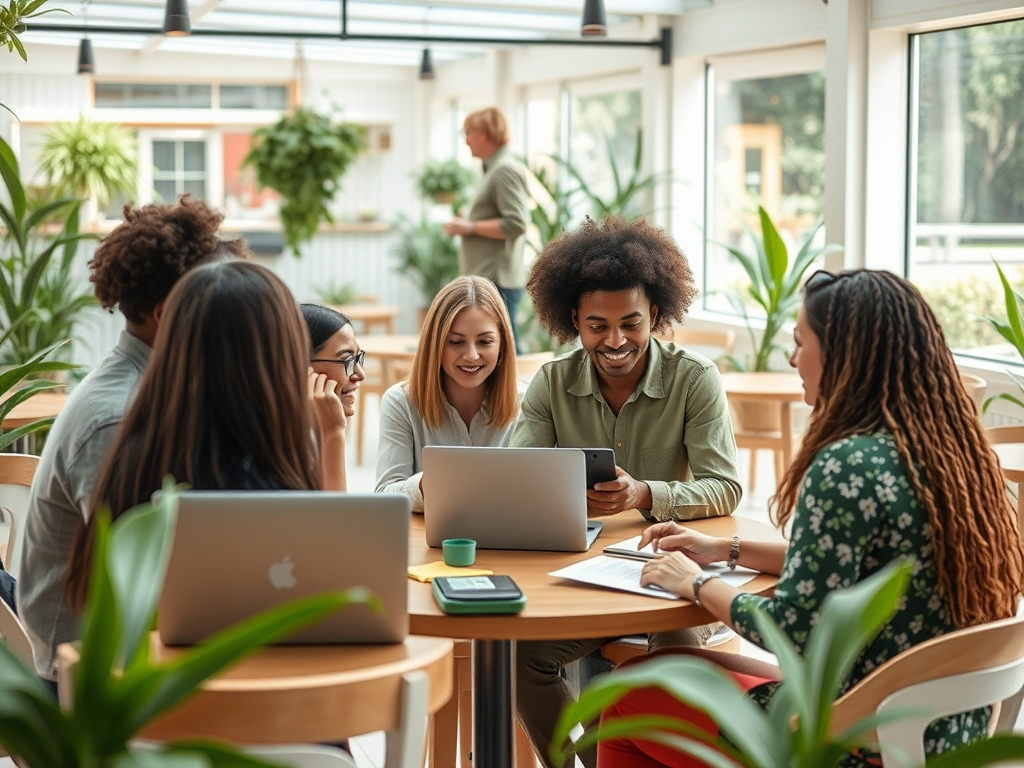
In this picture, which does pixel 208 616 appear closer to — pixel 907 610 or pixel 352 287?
pixel 907 610

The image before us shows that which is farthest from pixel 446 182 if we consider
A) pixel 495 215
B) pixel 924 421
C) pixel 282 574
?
pixel 282 574

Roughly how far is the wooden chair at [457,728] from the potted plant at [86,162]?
20.2ft

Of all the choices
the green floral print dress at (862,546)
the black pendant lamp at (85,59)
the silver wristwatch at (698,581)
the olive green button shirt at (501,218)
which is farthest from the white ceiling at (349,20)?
the green floral print dress at (862,546)

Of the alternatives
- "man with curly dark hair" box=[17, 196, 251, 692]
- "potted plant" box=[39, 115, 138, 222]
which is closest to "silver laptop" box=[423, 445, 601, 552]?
"man with curly dark hair" box=[17, 196, 251, 692]

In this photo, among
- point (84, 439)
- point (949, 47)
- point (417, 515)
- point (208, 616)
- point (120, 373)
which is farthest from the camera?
point (949, 47)

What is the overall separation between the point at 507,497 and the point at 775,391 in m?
2.66

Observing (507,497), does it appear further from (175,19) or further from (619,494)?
(175,19)

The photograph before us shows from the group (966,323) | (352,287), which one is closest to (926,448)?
(966,323)

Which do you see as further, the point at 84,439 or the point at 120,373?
the point at 120,373

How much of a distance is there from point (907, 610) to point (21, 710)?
128cm

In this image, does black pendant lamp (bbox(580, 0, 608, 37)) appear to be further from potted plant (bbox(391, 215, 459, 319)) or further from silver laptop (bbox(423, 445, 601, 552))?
potted plant (bbox(391, 215, 459, 319))

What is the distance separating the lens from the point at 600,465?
2490mm

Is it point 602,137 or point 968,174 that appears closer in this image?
point 968,174

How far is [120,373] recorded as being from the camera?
2.21m
